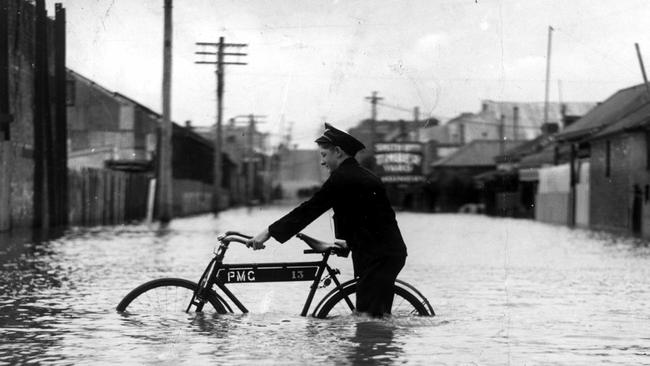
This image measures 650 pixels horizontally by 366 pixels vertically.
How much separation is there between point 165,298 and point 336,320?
4.44 ft

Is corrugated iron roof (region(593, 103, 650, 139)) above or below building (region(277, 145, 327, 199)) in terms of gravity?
below

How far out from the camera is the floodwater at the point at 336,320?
7914 mm

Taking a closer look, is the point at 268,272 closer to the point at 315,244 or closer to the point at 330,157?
the point at 315,244

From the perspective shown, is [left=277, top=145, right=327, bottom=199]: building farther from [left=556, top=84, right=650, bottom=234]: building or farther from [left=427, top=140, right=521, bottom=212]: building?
[left=556, top=84, right=650, bottom=234]: building

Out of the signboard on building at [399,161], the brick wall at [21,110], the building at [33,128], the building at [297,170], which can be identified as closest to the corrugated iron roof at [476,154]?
the signboard on building at [399,161]

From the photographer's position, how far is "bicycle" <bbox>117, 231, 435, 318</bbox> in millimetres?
8297

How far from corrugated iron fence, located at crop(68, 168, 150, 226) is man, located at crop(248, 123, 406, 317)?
28798 millimetres

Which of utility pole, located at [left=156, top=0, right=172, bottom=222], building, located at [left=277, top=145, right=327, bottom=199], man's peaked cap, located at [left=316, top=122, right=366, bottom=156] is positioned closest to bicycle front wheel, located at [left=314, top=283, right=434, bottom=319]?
man's peaked cap, located at [left=316, top=122, right=366, bottom=156]

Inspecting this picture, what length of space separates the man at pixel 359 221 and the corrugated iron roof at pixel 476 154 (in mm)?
89131

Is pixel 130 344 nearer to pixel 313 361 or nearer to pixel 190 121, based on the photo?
pixel 313 361

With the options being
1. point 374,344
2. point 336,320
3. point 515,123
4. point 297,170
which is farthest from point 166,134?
point 297,170

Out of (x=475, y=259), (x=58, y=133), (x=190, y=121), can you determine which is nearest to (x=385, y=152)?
(x=190, y=121)

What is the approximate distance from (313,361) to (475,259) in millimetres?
14325

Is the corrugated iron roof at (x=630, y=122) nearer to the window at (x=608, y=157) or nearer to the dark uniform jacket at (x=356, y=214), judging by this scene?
the window at (x=608, y=157)
